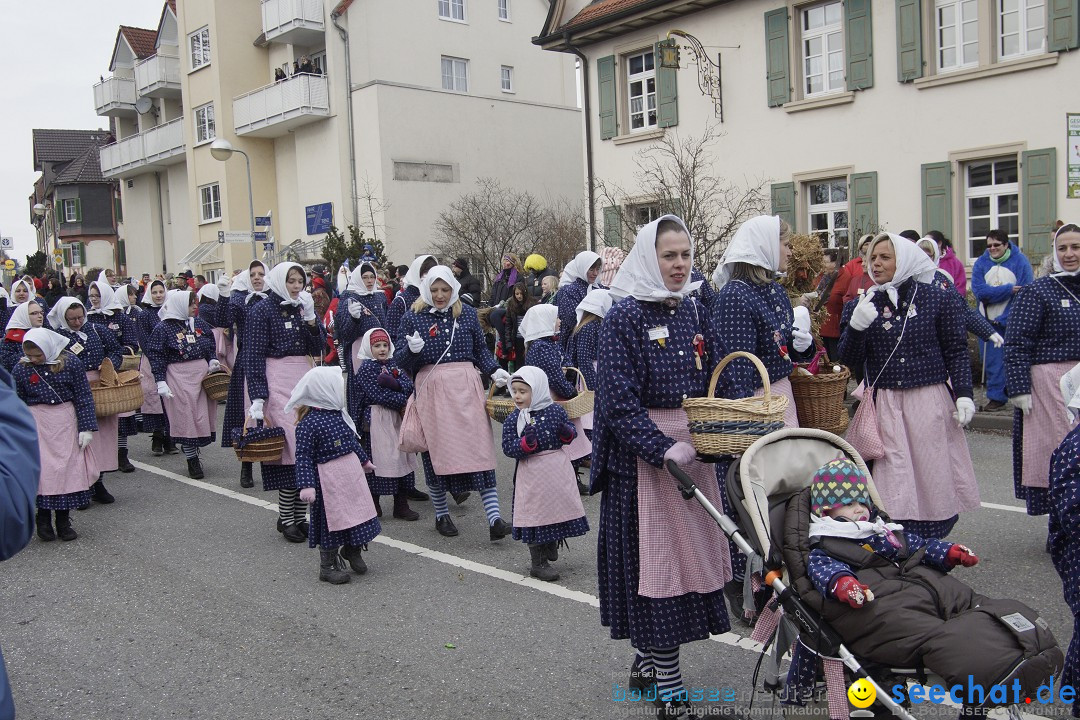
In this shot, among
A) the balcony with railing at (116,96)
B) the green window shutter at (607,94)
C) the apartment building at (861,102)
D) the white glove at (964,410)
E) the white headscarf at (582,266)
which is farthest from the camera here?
the balcony with railing at (116,96)

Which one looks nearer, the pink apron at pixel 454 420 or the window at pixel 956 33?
the pink apron at pixel 454 420

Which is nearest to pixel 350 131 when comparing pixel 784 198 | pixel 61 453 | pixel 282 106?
pixel 282 106

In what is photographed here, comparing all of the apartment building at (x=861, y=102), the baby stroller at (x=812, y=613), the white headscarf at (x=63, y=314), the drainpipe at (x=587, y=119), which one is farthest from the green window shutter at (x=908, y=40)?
the baby stroller at (x=812, y=613)

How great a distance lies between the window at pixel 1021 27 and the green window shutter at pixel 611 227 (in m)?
8.33

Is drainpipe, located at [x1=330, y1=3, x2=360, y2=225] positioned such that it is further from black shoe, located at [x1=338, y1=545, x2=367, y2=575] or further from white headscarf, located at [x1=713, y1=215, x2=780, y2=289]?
white headscarf, located at [x1=713, y1=215, x2=780, y2=289]

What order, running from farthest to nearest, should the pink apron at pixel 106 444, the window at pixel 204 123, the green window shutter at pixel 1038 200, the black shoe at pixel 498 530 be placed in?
the window at pixel 204 123 → the green window shutter at pixel 1038 200 → the pink apron at pixel 106 444 → the black shoe at pixel 498 530

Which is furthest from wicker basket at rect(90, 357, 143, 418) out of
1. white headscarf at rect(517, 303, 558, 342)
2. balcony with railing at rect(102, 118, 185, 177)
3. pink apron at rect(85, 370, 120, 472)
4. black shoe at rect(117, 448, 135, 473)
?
balcony with railing at rect(102, 118, 185, 177)

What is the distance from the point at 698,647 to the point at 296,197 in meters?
30.6

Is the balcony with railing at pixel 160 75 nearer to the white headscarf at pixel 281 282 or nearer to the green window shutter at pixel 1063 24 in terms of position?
the green window shutter at pixel 1063 24

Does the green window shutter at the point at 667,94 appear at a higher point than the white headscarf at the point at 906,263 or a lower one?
higher

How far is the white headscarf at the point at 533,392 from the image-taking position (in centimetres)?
686

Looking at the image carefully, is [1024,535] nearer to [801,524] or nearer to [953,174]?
[801,524]

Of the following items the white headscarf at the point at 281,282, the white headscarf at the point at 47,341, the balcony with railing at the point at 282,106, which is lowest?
the white headscarf at the point at 47,341

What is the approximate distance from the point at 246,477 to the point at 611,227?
534 inches
